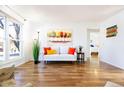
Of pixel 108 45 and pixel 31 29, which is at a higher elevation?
pixel 31 29

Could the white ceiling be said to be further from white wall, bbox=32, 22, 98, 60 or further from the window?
white wall, bbox=32, 22, 98, 60

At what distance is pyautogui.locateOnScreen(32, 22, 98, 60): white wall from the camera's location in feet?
28.8

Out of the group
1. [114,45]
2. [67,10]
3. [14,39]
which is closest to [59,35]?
[14,39]

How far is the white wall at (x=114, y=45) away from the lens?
5.79m

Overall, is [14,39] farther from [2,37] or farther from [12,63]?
[2,37]

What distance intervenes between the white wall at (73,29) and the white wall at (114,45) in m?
1.01

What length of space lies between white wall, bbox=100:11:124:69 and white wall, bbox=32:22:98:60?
3.33 feet

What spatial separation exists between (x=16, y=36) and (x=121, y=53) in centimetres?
433

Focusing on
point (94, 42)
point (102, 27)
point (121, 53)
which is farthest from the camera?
point (94, 42)

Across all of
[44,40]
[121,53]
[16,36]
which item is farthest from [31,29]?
[121,53]

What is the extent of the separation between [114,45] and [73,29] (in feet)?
9.57

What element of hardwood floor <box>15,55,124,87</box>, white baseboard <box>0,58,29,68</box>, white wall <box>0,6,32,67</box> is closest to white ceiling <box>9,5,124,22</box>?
white wall <box>0,6,32,67</box>
